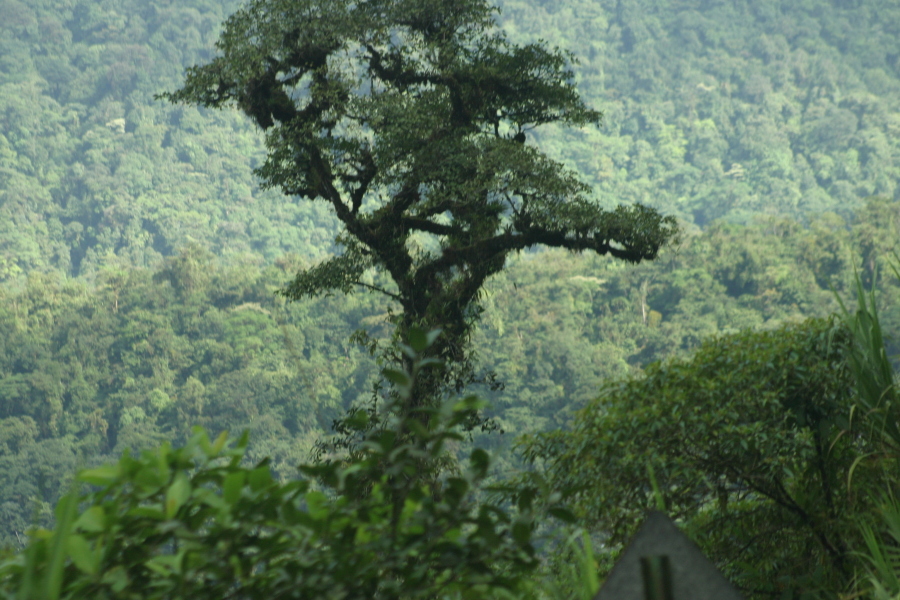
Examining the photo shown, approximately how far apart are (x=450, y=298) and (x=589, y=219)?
97 cm

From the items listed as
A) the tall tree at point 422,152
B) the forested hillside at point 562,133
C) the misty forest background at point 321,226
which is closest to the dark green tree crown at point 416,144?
the tall tree at point 422,152

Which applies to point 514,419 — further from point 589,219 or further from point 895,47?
point 895,47

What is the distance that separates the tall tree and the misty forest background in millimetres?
898

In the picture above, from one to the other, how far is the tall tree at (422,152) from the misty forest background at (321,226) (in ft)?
2.95

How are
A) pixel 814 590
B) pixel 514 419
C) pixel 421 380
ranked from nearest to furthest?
1. pixel 814 590
2. pixel 421 380
3. pixel 514 419

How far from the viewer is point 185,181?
50.3 meters

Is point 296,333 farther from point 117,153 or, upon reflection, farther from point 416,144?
point 117,153

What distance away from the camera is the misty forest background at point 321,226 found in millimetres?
26172

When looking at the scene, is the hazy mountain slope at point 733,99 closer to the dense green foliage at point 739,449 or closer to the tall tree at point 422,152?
the tall tree at point 422,152

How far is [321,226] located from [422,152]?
4290cm

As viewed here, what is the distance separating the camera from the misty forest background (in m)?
26.2

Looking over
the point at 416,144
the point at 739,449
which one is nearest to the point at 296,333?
the point at 416,144

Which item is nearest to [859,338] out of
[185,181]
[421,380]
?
[421,380]

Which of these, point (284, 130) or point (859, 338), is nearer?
point (859, 338)
